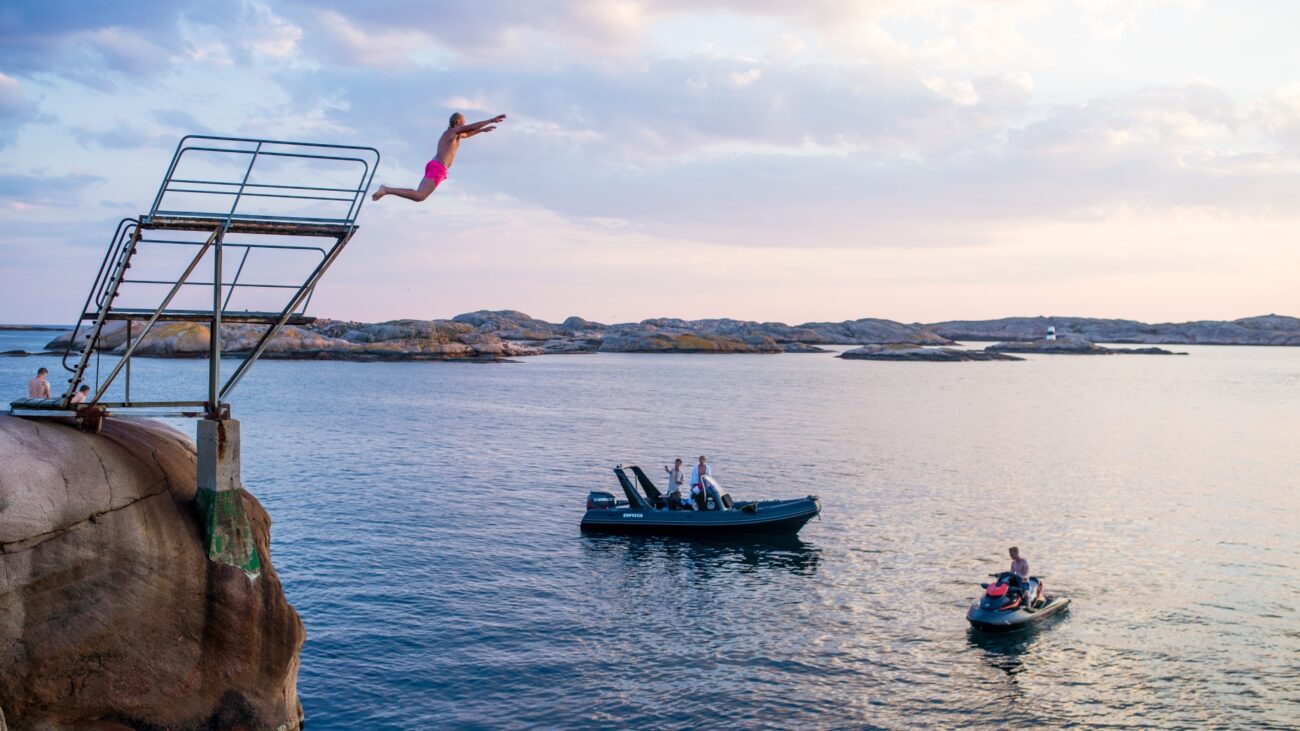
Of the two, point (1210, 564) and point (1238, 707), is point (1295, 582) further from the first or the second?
point (1238, 707)

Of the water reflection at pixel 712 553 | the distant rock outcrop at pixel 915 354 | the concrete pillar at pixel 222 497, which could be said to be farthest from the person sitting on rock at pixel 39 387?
the distant rock outcrop at pixel 915 354

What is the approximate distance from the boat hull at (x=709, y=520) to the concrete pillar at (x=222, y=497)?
1973 cm

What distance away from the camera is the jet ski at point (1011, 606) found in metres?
22.3

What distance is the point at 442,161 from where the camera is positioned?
1207 cm

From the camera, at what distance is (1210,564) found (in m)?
29.6

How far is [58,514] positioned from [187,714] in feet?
10.5

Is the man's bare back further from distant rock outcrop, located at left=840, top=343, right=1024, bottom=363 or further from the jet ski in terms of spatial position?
distant rock outcrop, located at left=840, top=343, right=1024, bottom=363

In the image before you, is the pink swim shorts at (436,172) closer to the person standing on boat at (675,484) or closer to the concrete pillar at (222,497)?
the concrete pillar at (222,497)

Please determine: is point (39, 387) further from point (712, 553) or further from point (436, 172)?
point (712, 553)

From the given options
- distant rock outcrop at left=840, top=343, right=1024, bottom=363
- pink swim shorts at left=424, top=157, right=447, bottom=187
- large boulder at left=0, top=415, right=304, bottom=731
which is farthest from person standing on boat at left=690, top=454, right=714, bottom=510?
distant rock outcrop at left=840, top=343, right=1024, bottom=363

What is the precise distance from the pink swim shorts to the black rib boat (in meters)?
21.7

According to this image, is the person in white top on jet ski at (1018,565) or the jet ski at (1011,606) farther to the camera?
the person in white top on jet ski at (1018,565)

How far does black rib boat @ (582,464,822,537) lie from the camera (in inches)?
1246

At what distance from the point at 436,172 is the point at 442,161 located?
0.17m
